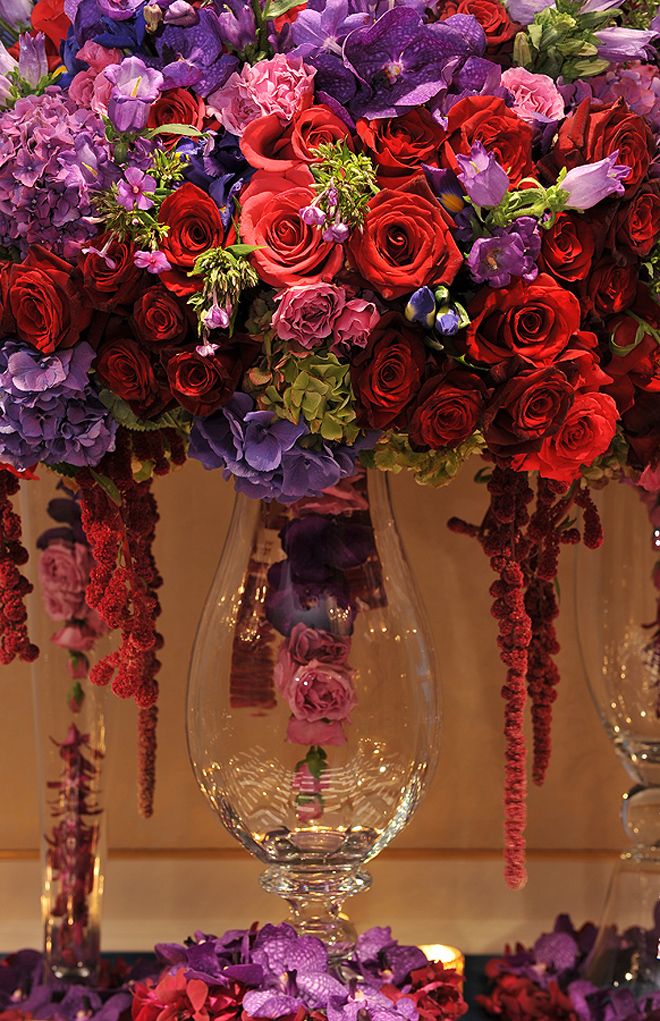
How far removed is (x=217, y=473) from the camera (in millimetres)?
1341

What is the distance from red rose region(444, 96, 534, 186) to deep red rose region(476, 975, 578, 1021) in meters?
0.75

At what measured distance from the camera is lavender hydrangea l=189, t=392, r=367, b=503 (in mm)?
825

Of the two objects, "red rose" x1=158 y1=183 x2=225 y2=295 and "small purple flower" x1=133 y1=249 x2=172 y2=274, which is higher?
"red rose" x1=158 y1=183 x2=225 y2=295

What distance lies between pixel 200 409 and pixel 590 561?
49 centimetres

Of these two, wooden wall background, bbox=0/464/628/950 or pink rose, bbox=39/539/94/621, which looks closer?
pink rose, bbox=39/539/94/621

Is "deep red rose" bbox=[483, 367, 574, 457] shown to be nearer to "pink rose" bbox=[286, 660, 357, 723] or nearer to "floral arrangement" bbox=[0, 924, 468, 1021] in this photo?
"pink rose" bbox=[286, 660, 357, 723]

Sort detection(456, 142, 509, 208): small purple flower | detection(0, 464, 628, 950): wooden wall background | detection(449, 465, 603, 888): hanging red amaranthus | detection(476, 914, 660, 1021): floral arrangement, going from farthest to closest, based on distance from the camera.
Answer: detection(0, 464, 628, 950): wooden wall background, detection(476, 914, 660, 1021): floral arrangement, detection(449, 465, 603, 888): hanging red amaranthus, detection(456, 142, 509, 208): small purple flower

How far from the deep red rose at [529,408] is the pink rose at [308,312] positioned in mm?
121

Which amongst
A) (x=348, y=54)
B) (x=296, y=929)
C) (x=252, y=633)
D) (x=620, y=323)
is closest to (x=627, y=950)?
(x=296, y=929)

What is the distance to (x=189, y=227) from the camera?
806 mm

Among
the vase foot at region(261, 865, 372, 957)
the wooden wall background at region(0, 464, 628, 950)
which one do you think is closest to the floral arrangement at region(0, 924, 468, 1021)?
the vase foot at region(261, 865, 372, 957)

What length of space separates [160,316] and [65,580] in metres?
0.42

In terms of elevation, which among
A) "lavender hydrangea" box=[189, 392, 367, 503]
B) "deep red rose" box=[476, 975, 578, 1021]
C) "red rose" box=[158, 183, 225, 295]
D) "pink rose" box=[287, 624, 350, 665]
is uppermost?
"red rose" box=[158, 183, 225, 295]

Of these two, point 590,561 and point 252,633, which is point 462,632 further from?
point 252,633
